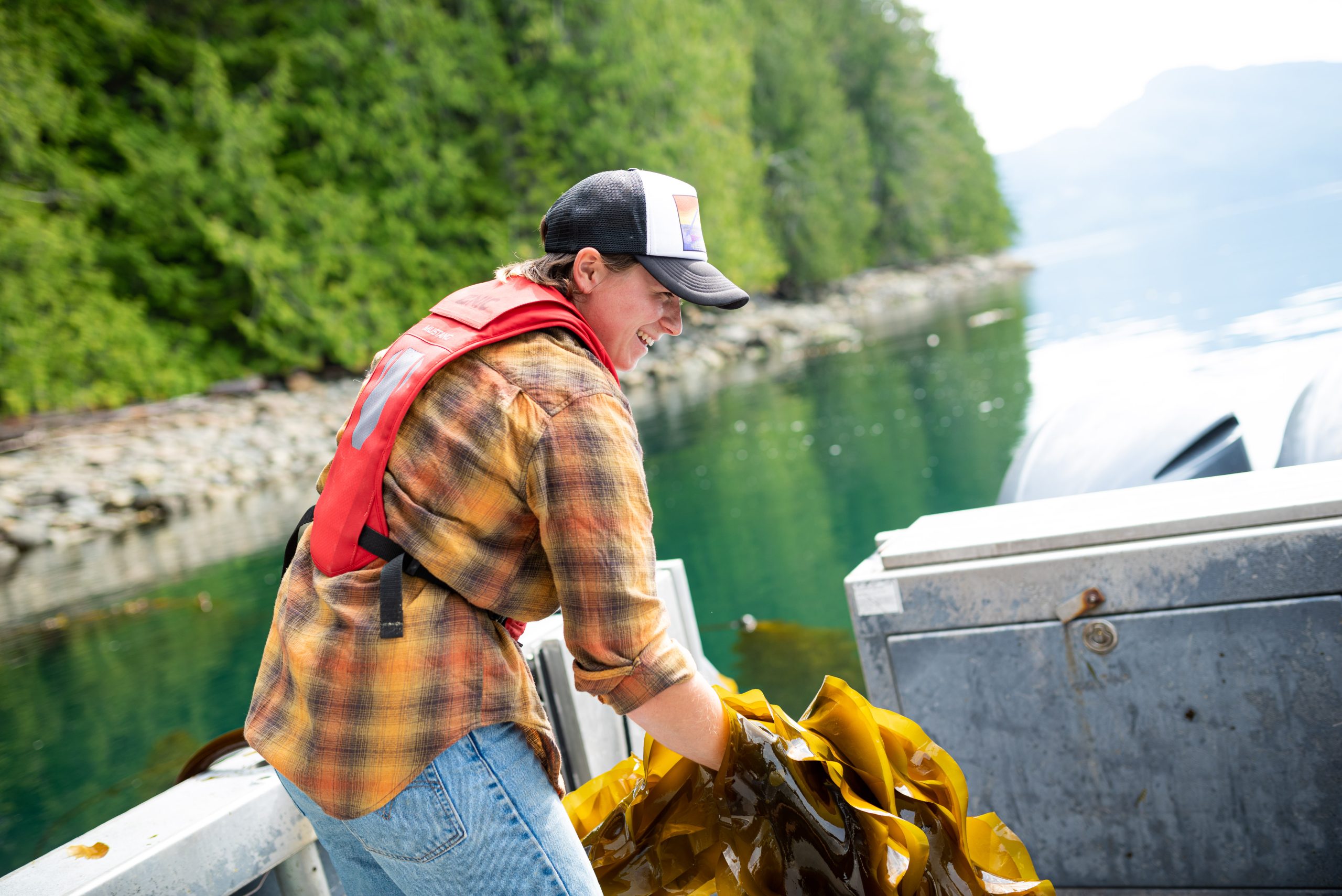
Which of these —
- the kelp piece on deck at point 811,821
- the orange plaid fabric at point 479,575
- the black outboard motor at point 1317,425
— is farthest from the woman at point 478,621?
the black outboard motor at point 1317,425

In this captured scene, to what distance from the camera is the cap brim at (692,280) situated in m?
1.53

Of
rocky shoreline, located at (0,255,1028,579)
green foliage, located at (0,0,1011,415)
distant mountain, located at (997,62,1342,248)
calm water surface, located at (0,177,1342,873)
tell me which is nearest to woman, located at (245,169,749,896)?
calm water surface, located at (0,177,1342,873)

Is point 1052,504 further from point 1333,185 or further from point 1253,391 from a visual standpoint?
point 1333,185

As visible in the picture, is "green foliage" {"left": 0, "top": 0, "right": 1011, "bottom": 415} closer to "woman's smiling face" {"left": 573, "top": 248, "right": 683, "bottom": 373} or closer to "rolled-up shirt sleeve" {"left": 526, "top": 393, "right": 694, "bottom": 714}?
"woman's smiling face" {"left": 573, "top": 248, "right": 683, "bottom": 373}

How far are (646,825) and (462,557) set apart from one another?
2.70 feet

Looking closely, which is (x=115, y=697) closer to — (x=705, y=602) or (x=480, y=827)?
(x=705, y=602)

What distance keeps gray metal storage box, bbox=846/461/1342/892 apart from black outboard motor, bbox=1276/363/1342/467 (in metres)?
0.97

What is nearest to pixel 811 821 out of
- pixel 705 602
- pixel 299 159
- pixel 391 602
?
pixel 391 602

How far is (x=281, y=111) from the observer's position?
28062 mm

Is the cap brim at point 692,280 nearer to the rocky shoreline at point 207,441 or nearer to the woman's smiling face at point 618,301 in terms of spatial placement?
the woman's smiling face at point 618,301

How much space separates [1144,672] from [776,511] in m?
7.80

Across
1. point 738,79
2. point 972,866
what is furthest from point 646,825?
point 738,79

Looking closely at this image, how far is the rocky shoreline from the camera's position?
49.8 feet

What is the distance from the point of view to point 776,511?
989cm
